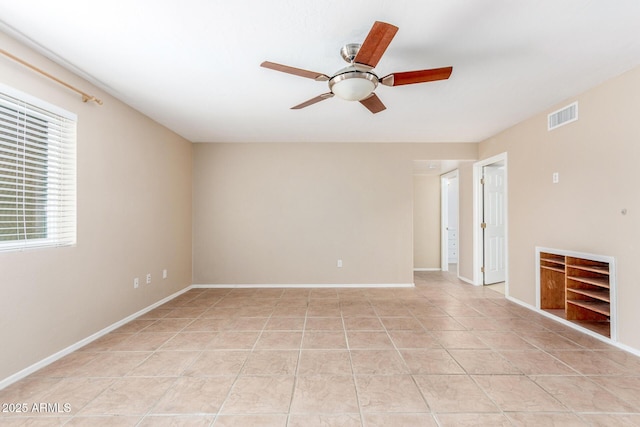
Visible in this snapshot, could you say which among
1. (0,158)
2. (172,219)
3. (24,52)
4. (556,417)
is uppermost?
(24,52)

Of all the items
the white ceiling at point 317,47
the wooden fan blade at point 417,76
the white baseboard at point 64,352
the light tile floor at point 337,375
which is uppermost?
the white ceiling at point 317,47

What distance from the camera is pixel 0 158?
1995 mm

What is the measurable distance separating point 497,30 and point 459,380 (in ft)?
8.09

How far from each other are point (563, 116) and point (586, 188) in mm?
858

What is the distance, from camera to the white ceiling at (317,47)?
1.75 meters

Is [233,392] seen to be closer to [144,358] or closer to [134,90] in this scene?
[144,358]

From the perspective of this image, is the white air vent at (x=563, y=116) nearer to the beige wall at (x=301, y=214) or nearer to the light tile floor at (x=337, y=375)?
the beige wall at (x=301, y=214)

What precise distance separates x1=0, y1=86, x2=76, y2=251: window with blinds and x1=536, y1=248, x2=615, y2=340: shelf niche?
4887 millimetres

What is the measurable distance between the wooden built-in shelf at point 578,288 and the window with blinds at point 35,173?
4887 millimetres

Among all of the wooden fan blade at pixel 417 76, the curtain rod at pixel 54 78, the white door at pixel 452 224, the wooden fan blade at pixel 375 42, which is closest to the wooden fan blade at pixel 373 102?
the wooden fan blade at pixel 417 76

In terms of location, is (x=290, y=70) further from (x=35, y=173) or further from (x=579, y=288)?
(x=579, y=288)

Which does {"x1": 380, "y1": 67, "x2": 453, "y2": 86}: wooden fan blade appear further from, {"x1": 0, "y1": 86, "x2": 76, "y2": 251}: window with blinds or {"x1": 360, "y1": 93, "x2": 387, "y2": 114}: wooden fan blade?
{"x1": 0, "y1": 86, "x2": 76, "y2": 251}: window with blinds

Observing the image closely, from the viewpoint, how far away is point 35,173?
2.25 meters

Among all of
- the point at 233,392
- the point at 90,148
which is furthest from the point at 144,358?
the point at 90,148
